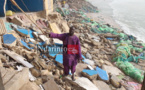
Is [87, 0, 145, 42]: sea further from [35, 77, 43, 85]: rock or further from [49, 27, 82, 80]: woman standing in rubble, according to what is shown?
[35, 77, 43, 85]: rock

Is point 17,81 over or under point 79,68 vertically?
over

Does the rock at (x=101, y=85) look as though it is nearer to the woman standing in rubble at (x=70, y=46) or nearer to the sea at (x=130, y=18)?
the woman standing in rubble at (x=70, y=46)

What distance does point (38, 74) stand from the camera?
141 inches

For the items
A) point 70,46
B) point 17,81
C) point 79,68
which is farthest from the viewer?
point 79,68

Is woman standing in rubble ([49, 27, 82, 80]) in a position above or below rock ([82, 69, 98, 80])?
above

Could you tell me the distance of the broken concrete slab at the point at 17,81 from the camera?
2.35 metres

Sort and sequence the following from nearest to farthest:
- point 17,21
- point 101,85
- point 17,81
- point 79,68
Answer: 1. point 17,81
2. point 101,85
3. point 79,68
4. point 17,21

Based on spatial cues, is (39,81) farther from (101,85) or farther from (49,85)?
(101,85)

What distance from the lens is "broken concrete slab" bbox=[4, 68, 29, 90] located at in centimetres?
235

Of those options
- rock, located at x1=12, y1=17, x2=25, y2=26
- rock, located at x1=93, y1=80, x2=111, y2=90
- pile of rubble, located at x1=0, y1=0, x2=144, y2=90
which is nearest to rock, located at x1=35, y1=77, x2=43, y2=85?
pile of rubble, located at x1=0, y1=0, x2=144, y2=90

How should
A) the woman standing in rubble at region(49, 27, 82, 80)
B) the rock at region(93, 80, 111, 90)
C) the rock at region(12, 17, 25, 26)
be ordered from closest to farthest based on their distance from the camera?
the woman standing in rubble at region(49, 27, 82, 80) < the rock at region(93, 80, 111, 90) < the rock at region(12, 17, 25, 26)

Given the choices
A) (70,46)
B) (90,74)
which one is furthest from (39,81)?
(90,74)

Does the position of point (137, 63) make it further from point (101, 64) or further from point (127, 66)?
point (101, 64)

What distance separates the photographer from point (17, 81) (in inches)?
98.8
